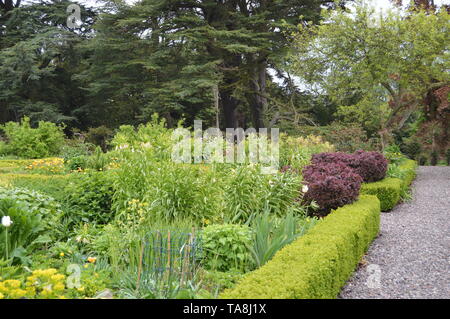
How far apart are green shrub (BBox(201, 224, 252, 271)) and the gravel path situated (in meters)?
0.99

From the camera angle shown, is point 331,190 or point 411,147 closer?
point 331,190

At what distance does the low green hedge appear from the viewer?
2758mm

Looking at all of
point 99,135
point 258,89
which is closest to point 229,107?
point 258,89

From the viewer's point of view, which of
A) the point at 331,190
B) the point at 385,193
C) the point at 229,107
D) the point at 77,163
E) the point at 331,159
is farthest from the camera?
the point at 229,107

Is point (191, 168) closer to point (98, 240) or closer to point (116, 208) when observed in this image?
point (116, 208)

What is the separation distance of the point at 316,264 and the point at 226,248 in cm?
81

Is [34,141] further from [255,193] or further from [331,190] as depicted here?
[331,190]

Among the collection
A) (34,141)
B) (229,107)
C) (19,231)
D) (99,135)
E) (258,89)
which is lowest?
(19,231)

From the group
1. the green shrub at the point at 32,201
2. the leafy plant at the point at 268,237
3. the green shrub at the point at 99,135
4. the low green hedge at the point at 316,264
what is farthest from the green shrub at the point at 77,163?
the green shrub at the point at 99,135

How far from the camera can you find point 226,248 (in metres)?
3.65

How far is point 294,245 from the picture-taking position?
147 inches

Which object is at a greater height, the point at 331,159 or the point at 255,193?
the point at 331,159

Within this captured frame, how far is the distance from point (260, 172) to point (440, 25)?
27.3ft
